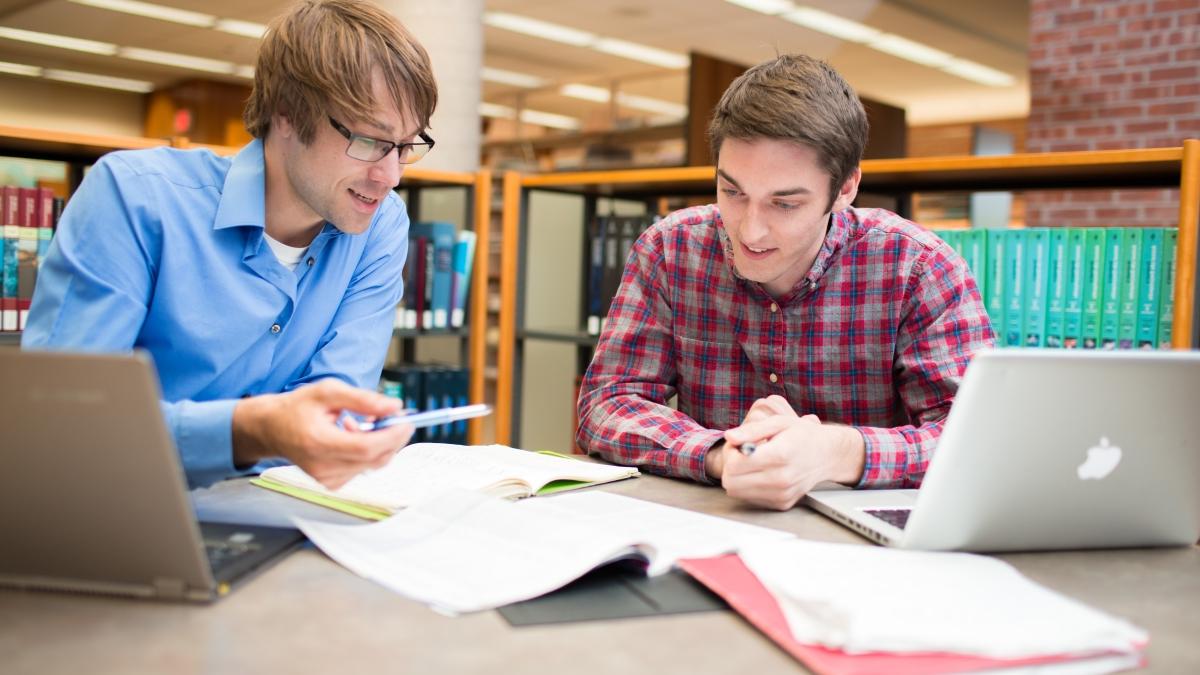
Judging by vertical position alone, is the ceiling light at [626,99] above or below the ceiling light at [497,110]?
above

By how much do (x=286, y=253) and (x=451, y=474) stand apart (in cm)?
47

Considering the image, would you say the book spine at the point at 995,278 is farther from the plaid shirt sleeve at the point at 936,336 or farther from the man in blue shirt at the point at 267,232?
the man in blue shirt at the point at 267,232

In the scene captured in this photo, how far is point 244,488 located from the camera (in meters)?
1.09

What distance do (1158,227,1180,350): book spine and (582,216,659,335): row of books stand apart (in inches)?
52.2

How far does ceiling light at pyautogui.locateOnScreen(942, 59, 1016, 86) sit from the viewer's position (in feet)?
26.2

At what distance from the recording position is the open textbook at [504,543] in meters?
0.77

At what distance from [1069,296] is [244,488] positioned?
178 cm

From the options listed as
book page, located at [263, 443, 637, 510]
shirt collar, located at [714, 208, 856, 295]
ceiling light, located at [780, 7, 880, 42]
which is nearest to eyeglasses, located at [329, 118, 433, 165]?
book page, located at [263, 443, 637, 510]

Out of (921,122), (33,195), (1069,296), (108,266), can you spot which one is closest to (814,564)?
(108,266)

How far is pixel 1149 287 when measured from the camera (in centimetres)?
200

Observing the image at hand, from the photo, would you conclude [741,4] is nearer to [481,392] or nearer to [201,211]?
[481,392]

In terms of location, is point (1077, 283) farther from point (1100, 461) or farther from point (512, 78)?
point (512, 78)

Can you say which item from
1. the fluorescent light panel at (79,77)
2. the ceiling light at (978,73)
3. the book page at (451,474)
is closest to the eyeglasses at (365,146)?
the book page at (451,474)

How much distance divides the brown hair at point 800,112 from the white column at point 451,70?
8.84 feet
